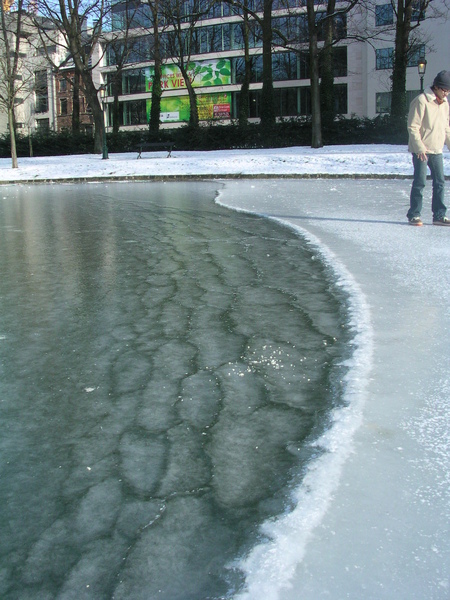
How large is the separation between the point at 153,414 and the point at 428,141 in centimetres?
625

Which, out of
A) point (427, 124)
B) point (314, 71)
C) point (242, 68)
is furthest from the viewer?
point (242, 68)

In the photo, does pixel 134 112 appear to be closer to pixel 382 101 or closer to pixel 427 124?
pixel 382 101

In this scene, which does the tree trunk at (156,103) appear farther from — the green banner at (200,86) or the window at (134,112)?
the window at (134,112)

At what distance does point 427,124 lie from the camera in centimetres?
774

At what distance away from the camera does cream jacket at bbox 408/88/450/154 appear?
761 cm

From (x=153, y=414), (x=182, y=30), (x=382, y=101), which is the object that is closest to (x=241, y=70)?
(x=382, y=101)

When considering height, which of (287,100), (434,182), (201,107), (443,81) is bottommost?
(434,182)

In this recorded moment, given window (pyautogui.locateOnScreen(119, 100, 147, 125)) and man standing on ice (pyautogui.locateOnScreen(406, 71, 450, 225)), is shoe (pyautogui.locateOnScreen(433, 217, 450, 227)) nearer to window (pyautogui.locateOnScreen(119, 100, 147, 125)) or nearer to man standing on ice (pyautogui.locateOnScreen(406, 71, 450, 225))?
man standing on ice (pyautogui.locateOnScreen(406, 71, 450, 225))

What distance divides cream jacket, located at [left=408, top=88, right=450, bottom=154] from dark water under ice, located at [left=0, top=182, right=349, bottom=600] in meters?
2.74

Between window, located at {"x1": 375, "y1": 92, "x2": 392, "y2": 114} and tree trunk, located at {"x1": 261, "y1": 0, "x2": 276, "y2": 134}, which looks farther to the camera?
window, located at {"x1": 375, "y1": 92, "x2": 392, "y2": 114}

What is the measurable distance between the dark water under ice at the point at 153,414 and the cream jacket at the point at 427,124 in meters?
2.74

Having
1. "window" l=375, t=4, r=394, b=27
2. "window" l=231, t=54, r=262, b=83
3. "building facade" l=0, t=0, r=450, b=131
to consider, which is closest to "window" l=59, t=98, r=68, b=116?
"building facade" l=0, t=0, r=450, b=131

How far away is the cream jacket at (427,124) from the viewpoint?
7.61m

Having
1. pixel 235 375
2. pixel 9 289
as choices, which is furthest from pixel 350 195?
pixel 235 375
